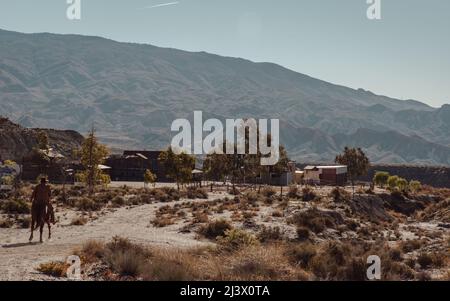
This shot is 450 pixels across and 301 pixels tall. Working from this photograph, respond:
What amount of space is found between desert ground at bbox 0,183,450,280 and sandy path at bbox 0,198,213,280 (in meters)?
0.03

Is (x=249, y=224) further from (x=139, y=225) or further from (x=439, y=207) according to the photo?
(x=439, y=207)

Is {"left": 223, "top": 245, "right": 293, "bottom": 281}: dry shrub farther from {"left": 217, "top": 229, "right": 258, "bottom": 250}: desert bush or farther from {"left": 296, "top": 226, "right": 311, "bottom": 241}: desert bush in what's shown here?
{"left": 296, "top": 226, "right": 311, "bottom": 241}: desert bush

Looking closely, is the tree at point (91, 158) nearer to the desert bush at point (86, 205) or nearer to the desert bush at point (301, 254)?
the desert bush at point (86, 205)

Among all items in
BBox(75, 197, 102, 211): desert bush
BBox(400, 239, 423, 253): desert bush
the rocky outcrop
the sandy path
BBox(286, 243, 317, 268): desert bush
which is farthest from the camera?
the rocky outcrop

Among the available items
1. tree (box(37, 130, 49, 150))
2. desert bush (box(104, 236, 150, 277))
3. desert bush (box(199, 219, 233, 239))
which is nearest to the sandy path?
desert bush (box(199, 219, 233, 239))

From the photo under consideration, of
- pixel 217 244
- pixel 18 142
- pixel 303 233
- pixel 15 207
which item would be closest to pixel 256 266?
pixel 217 244

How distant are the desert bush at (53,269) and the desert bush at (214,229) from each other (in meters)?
12.2

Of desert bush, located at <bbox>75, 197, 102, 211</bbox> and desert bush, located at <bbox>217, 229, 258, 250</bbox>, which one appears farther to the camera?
desert bush, located at <bbox>75, 197, 102, 211</bbox>

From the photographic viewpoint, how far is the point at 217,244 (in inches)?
755

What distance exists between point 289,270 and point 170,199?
36.9 m

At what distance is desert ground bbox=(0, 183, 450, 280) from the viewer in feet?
43.7

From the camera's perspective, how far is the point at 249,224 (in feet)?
96.3

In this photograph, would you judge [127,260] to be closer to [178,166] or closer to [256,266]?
[256,266]
